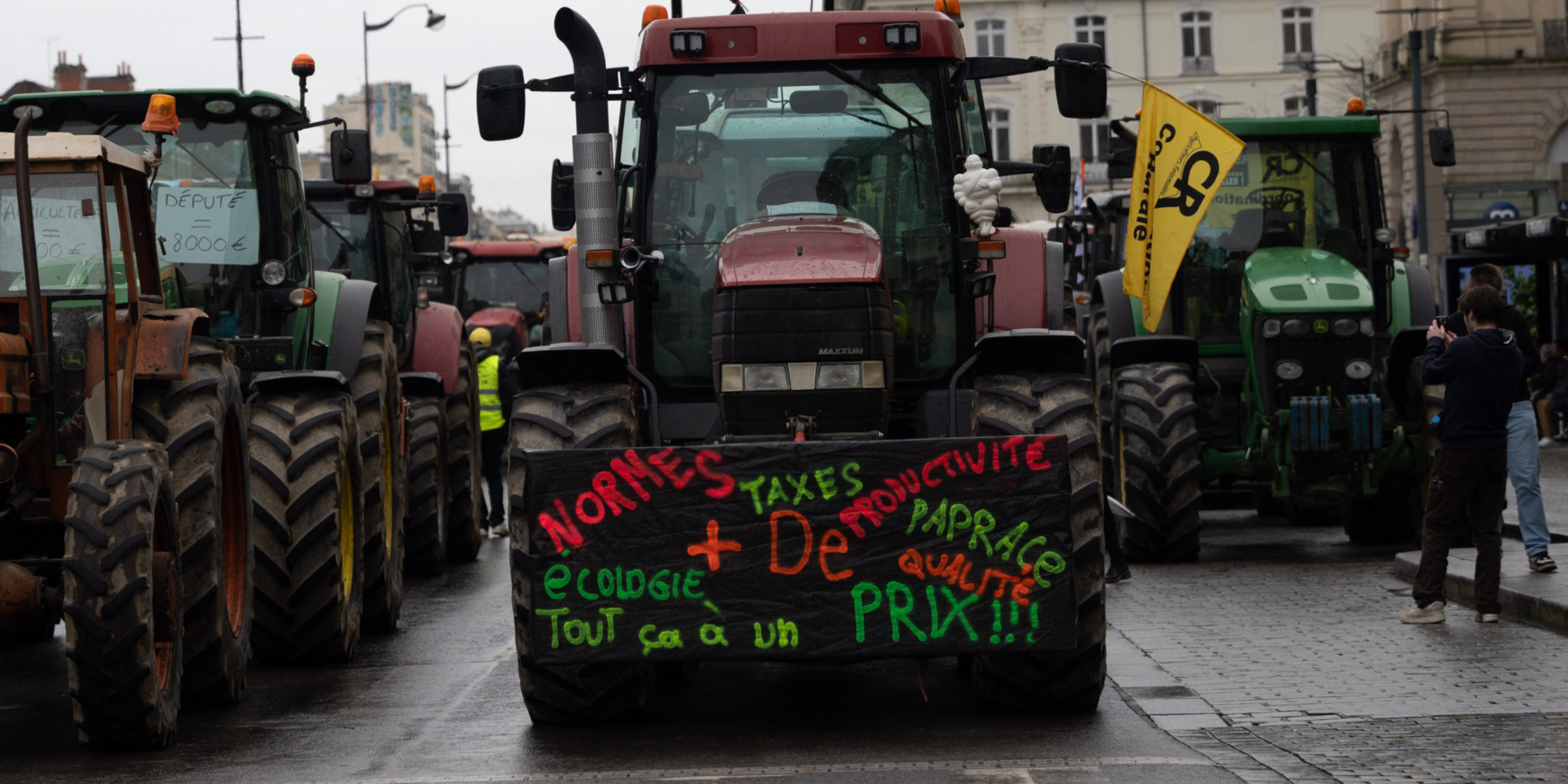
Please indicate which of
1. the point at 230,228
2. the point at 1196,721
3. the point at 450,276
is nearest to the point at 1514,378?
the point at 1196,721

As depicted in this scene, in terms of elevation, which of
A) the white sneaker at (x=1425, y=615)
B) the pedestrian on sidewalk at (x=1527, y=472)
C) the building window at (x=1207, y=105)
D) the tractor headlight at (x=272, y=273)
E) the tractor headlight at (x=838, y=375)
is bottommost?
the white sneaker at (x=1425, y=615)

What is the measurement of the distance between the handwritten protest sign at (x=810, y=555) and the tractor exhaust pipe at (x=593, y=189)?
1837mm

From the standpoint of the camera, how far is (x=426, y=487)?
1413 centimetres

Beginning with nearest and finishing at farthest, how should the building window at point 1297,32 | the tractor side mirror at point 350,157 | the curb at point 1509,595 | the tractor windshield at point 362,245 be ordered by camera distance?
the curb at point 1509,595
the tractor side mirror at point 350,157
the tractor windshield at point 362,245
the building window at point 1297,32

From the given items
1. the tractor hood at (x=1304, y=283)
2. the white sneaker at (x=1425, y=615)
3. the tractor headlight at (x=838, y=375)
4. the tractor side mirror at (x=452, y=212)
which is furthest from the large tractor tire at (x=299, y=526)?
the tractor side mirror at (x=452, y=212)

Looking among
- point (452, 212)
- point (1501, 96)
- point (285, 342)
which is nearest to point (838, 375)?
point (285, 342)

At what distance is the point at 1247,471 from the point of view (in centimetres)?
1438

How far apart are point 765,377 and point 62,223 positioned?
9.52ft

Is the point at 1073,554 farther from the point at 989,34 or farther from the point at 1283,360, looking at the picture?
the point at 989,34

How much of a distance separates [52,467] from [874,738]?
3400 millimetres

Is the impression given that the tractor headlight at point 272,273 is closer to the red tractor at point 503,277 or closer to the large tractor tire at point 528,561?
the large tractor tire at point 528,561

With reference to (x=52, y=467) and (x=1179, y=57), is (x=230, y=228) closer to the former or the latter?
(x=52, y=467)

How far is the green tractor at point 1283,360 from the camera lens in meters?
13.9

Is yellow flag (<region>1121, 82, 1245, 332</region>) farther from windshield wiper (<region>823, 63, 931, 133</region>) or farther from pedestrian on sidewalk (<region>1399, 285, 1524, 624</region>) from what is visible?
windshield wiper (<region>823, 63, 931, 133</region>)
